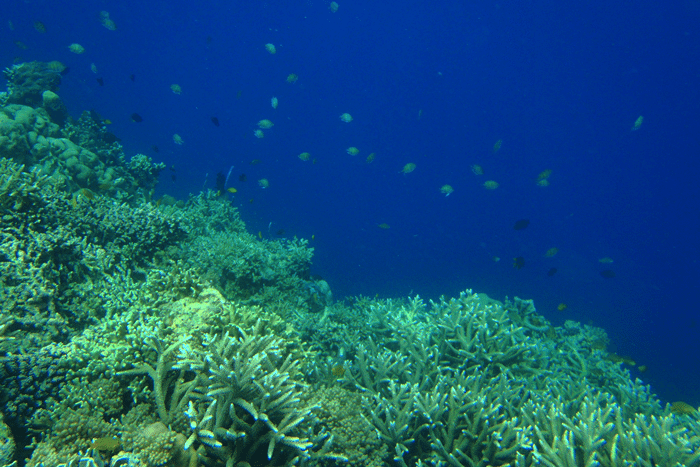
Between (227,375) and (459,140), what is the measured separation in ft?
288

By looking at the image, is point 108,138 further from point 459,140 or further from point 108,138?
point 459,140

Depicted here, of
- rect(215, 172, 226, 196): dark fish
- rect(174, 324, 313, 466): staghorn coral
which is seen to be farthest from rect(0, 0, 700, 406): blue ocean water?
rect(174, 324, 313, 466): staghorn coral

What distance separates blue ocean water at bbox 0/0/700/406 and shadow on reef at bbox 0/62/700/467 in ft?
108

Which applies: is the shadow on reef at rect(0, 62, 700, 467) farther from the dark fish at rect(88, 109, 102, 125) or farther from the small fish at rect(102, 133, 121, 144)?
the dark fish at rect(88, 109, 102, 125)

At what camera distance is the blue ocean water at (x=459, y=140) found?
176ft

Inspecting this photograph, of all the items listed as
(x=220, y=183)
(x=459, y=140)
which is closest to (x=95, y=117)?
(x=220, y=183)

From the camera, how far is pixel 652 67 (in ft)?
177

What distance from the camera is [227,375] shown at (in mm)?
2447

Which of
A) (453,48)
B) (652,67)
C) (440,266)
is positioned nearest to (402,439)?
(440,266)

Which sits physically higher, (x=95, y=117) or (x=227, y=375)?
(x=95, y=117)

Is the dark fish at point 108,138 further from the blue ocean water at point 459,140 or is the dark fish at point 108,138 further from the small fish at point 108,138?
the blue ocean water at point 459,140

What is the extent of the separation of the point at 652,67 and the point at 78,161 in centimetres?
8056

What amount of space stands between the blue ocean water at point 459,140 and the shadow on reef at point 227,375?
3288 centimetres

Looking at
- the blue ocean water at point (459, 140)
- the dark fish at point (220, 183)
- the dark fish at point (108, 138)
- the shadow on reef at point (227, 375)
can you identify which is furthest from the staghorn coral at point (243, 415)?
the blue ocean water at point (459, 140)
